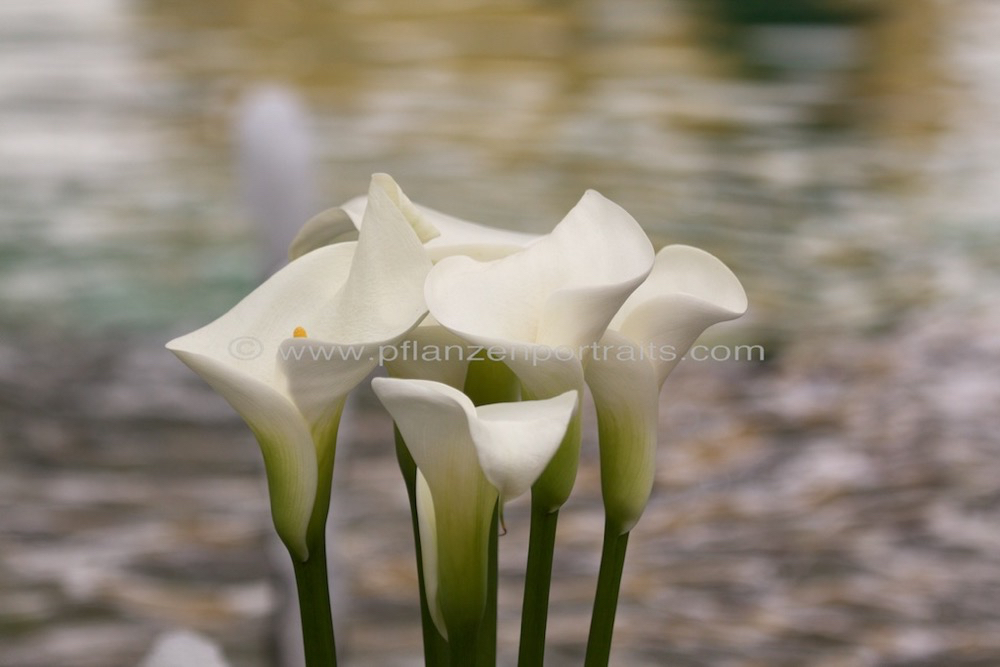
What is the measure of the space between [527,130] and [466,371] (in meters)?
1.20

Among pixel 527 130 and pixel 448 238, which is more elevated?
pixel 448 238

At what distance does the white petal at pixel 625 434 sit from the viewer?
0.75 ft

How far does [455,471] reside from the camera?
0.69ft

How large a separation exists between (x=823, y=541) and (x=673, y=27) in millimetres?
710

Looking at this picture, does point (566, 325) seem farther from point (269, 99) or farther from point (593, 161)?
point (593, 161)

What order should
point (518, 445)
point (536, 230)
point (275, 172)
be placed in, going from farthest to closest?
point (536, 230) < point (275, 172) < point (518, 445)

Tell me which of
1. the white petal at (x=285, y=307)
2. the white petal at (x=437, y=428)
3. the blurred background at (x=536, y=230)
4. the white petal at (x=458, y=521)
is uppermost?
the white petal at (x=285, y=307)

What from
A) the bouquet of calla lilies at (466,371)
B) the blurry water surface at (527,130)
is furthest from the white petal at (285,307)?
the blurry water surface at (527,130)

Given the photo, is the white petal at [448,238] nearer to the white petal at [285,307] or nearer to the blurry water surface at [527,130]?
the white petal at [285,307]

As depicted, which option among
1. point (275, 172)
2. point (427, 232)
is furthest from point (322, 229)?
point (275, 172)

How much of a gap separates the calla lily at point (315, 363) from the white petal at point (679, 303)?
53mm

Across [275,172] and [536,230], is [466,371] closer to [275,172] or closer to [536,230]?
[275,172]

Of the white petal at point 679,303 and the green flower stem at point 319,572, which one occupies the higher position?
the white petal at point 679,303

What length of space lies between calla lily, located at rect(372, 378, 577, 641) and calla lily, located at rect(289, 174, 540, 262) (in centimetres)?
5
